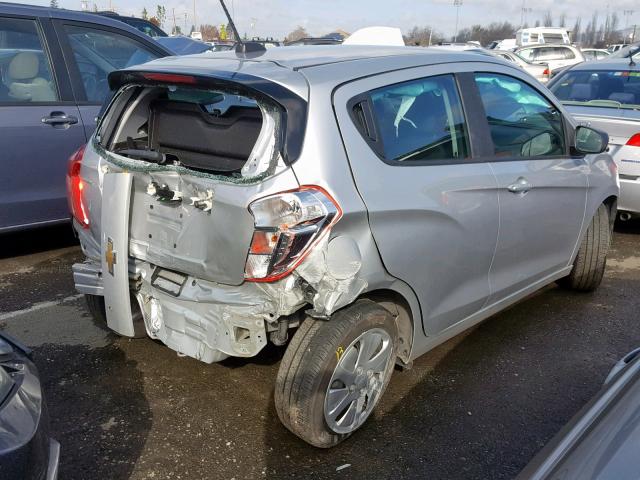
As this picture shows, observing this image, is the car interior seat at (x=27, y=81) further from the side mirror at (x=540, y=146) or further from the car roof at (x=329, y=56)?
the side mirror at (x=540, y=146)

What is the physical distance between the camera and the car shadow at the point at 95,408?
102 inches

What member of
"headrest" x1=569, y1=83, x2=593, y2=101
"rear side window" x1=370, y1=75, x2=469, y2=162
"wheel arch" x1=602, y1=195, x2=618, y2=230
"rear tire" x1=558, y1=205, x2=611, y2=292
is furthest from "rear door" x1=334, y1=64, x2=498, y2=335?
"headrest" x1=569, y1=83, x2=593, y2=101

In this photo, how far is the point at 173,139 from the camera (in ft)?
10.0

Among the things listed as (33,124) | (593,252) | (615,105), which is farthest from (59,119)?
(615,105)

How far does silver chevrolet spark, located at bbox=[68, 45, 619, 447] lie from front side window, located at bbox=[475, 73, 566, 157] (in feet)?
0.06

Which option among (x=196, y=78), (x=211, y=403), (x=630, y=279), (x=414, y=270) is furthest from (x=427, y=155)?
(x=630, y=279)

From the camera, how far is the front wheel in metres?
2.46

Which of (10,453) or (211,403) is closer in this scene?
(10,453)

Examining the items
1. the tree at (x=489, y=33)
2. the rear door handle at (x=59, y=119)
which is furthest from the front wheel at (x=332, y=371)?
the tree at (x=489, y=33)

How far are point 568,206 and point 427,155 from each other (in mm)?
1352

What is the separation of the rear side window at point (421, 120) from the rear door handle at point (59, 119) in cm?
305

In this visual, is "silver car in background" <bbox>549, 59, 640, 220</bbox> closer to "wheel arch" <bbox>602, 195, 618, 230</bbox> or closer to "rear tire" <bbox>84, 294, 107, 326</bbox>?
"wheel arch" <bbox>602, 195, 618, 230</bbox>

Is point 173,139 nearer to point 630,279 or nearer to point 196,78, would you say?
point 196,78

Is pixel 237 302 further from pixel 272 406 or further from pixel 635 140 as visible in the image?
pixel 635 140
